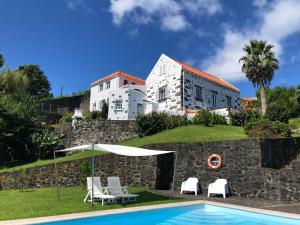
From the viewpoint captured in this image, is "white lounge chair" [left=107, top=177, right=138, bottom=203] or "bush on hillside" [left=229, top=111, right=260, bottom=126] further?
"bush on hillside" [left=229, top=111, right=260, bottom=126]

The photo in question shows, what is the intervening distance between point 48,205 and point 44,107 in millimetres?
35983

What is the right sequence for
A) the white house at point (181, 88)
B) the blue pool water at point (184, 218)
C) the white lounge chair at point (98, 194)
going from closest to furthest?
1. the blue pool water at point (184, 218)
2. the white lounge chair at point (98, 194)
3. the white house at point (181, 88)

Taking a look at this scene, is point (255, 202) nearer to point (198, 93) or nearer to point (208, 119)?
point (208, 119)

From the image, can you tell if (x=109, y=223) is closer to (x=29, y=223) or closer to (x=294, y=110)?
(x=29, y=223)

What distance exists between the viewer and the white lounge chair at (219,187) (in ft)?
55.9

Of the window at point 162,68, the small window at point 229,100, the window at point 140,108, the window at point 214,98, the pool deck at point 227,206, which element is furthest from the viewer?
the small window at point 229,100

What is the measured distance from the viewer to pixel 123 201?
15258mm

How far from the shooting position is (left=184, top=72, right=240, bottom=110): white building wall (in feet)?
122

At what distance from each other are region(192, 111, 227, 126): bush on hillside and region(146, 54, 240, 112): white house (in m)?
3.76

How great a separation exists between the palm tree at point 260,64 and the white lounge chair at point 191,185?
20230mm

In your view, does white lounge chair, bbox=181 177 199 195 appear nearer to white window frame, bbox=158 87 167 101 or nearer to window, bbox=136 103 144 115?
window, bbox=136 103 144 115

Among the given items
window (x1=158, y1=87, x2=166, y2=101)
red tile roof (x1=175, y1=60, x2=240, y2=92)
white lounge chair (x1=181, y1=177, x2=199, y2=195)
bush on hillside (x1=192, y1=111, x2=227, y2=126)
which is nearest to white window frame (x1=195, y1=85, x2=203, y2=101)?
red tile roof (x1=175, y1=60, x2=240, y2=92)

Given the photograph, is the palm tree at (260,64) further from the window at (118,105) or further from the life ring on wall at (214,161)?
the life ring on wall at (214,161)

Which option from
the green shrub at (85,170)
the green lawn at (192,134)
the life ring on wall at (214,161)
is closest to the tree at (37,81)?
the green lawn at (192,134)
